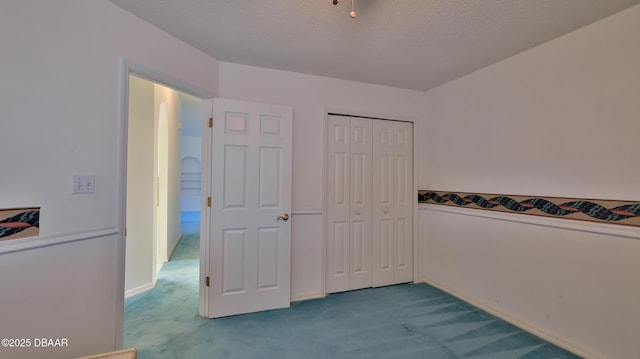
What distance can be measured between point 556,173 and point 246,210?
2.66 metres

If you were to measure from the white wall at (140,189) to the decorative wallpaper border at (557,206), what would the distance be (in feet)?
11.5

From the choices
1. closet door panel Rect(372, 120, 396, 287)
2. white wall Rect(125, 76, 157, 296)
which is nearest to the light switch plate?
white wall Rect(125, 76, 157, 296)

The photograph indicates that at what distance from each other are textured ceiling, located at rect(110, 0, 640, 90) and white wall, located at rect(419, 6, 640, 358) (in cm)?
26

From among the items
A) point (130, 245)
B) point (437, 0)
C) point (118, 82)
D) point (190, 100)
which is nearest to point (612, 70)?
point (437, 0)

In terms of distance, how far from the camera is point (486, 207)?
8.49 feet

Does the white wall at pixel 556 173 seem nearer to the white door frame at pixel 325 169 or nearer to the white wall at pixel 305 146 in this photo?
the white door frame at pixel 325 169

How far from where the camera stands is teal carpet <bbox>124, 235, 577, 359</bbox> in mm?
1904

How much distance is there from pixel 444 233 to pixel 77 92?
3481 millimetres

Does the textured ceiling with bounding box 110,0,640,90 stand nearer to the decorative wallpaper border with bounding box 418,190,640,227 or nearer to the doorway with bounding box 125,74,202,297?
the doorway with bounding box 125,74,202,297

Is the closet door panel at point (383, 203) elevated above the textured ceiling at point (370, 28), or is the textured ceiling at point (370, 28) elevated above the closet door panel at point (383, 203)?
the textured ceiling at point (370, 28)

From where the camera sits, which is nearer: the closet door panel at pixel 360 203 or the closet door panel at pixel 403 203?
the closet door panel at pixel 360 203

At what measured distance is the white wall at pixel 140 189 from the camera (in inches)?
110

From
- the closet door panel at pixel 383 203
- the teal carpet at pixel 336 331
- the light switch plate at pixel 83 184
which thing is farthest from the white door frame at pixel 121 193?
the closet door panel at pixel 383 203

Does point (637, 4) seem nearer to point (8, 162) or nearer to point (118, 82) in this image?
point (118, 82)
